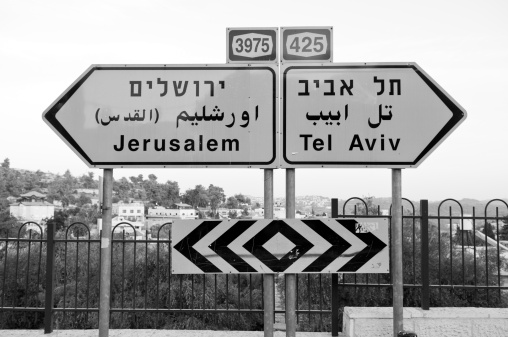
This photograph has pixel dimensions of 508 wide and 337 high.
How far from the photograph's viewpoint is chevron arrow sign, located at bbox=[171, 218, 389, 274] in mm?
3139

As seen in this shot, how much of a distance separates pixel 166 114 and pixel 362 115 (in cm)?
155

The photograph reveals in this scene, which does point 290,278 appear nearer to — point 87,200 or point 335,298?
point 335,298

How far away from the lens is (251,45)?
315cm

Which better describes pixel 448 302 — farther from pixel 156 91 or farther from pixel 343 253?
pixel 156 91

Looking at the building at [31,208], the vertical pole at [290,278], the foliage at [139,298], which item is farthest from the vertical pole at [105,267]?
the building at [31,208]

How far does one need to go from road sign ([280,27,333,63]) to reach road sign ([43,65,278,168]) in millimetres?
205

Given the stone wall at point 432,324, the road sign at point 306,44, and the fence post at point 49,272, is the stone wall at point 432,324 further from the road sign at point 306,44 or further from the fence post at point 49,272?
the fence post at point 49,272

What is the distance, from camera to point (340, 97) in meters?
3.16

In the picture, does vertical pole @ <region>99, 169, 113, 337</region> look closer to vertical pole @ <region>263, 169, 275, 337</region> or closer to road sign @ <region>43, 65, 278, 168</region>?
road sign @ <region>43, 65, 278, 168</region>

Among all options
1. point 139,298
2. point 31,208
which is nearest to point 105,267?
point 139,298

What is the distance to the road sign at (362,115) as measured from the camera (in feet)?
10.2

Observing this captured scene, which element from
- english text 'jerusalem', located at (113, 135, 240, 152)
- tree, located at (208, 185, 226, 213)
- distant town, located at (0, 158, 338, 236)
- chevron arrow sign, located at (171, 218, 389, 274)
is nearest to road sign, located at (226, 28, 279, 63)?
english text 'jerusalem', located at (113, 135, 240, 152)

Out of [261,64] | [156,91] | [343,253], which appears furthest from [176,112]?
[343,253]

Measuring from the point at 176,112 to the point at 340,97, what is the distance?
1302 millimetres
